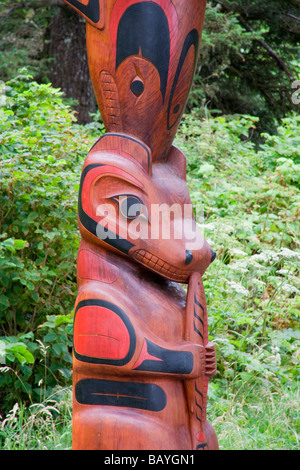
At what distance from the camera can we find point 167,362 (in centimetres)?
186

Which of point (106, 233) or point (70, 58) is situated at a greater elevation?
point (106, 233)

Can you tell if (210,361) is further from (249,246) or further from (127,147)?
(249,246)

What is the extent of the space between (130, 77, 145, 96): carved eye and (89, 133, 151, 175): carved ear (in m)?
0.16

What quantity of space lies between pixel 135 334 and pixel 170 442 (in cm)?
38

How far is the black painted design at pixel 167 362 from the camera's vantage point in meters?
1.84

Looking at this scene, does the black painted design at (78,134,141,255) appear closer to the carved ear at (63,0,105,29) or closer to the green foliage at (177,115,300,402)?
the carved ear at (63,0,105,29)

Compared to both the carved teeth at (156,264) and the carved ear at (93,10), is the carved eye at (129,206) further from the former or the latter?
the carved ear at (93,10)

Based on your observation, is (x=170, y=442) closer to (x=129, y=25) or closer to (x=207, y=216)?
(x=129, y=25)

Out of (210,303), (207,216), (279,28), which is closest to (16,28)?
(279,28)

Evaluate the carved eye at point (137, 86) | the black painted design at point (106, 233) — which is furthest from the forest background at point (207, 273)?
the carved eye at point (137, 86)

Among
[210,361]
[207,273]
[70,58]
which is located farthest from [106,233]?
[70,58]

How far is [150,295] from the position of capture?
1.96 meters

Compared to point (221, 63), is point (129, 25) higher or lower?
higher

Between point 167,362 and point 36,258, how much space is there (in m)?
2.01
